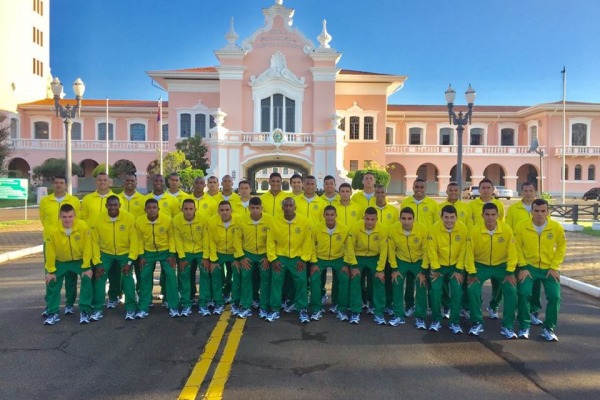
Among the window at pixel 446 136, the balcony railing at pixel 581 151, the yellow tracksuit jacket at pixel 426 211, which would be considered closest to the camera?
the yellow tracksuit jacket at pixel 426 211

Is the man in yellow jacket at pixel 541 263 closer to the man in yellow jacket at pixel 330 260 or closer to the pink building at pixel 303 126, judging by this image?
the man in yellow jacket at pixel 330 260

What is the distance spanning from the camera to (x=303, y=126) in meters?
33.8

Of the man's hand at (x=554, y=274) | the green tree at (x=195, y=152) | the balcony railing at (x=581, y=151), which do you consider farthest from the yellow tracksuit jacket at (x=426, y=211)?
the balcony railing at (x=581, y=151)

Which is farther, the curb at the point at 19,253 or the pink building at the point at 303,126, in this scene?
Answer: the pink building at the point at 303,126

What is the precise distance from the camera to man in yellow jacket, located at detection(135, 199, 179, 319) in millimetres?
6715

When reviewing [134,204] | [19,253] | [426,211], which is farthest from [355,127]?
[134,204]

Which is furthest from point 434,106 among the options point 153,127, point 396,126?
point 153,127

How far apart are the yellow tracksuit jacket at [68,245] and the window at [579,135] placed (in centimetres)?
4465

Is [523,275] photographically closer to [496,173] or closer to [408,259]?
[408,259]

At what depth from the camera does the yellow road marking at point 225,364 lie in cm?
432

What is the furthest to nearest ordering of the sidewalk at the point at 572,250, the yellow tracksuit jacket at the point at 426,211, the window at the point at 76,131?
the window at the point at 76,131 < the sidewalk at the point at 572,250 < the yellow tracksuit jacket at the point at 426,211

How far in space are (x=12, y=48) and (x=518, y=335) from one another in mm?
48542

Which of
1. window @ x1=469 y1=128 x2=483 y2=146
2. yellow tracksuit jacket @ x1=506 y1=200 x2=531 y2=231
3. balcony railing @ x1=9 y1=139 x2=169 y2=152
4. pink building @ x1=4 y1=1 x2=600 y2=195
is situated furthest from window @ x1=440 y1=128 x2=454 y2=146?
yellow tracksuit jacket @ x1=506 y1=200 x2=531 y2=231

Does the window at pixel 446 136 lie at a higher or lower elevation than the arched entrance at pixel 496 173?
higher
